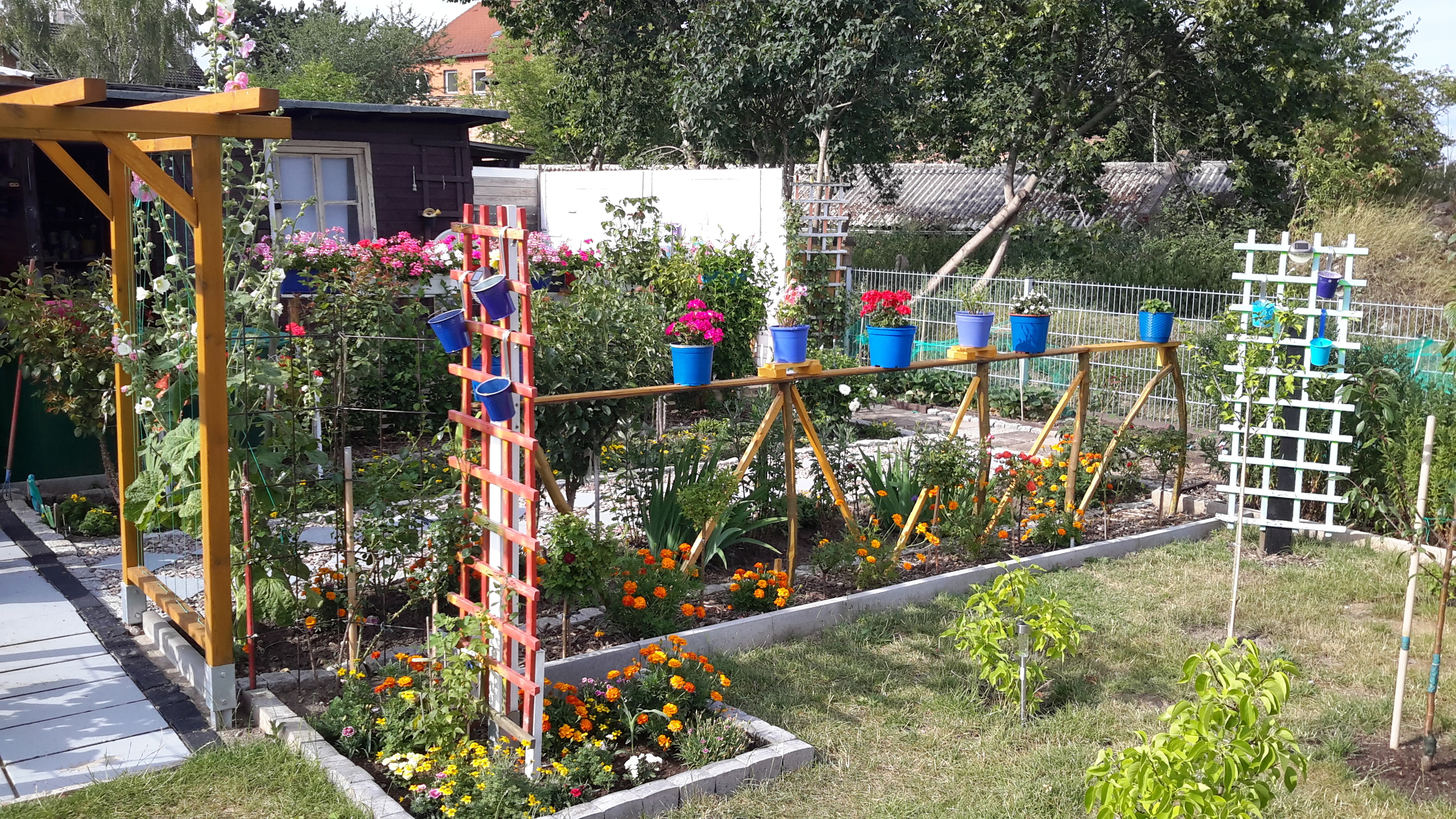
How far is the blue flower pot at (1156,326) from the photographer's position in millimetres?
6582

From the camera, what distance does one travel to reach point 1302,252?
5.84 metres

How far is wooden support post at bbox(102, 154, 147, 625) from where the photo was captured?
14.5 ft

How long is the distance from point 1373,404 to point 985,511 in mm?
2523

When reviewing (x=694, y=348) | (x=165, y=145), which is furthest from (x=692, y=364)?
(x=165, y=145)

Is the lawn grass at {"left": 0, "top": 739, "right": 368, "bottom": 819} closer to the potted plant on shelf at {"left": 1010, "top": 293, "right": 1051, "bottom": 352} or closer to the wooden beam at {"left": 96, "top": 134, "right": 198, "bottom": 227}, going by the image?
the wooden beam at {"left": 96, "top": 134, "right": 198, "bottom": 227}

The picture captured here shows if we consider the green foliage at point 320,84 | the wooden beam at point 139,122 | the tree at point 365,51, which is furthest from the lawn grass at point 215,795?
the tree at point 365,51

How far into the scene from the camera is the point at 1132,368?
9500mm

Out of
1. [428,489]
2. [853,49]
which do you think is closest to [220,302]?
[428,489]

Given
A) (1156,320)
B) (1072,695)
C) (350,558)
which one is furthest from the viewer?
(1156,320)

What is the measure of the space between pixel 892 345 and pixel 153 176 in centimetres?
340

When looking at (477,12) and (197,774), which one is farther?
(477,12)

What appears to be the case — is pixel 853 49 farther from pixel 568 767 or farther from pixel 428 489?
pixel 568 767

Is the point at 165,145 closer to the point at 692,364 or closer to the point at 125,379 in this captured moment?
the point at 125,379

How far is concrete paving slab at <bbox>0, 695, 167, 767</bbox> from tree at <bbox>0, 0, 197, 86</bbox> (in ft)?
97.4
